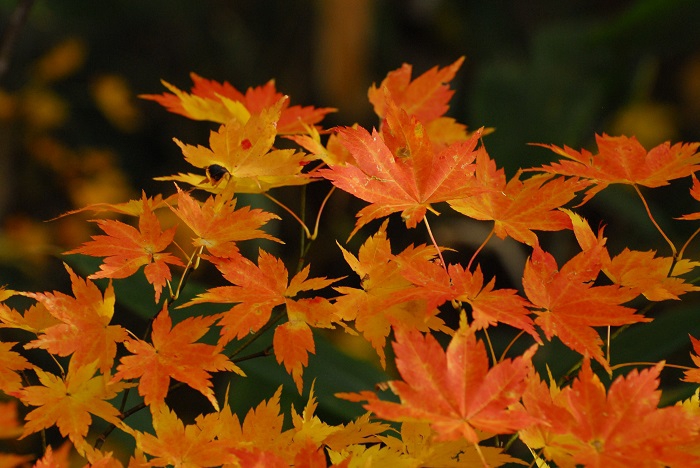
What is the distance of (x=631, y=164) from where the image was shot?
566 millimetres

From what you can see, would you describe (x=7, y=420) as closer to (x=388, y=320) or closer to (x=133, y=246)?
(x=133, y=246)

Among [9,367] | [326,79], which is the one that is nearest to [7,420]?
[9,367]

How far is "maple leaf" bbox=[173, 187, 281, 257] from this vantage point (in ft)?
1.71

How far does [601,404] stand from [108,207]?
345 millimetres

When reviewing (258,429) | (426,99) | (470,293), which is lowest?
(258,429)

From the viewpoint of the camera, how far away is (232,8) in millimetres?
2520

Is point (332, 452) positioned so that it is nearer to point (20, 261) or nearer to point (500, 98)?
point (500, 98)

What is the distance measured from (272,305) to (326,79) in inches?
66.8

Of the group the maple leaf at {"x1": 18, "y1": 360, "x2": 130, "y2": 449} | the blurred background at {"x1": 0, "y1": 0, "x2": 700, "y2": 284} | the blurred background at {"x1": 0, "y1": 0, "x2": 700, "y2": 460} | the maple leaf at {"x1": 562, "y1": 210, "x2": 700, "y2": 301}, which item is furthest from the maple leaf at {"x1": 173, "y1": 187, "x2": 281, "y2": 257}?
the blurred background at {"x1": 0, "y1": 0, "x2": 700, "y2": 284}

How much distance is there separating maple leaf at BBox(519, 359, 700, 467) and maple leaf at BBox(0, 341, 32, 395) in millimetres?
318

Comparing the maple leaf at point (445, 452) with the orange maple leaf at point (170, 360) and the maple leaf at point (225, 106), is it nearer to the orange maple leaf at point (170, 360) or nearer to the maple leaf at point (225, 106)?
the orange maple leaf at point (170, 360)

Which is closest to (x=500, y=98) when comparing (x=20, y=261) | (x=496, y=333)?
(x=496, y=333)

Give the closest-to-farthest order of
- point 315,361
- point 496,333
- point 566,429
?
point 566,429 < point 315,361 < point 496,333

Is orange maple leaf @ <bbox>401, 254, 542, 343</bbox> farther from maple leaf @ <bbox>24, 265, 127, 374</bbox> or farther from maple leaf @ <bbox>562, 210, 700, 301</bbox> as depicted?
maple leaf @ <bbox>24, 265, 127, 374</bbox>
